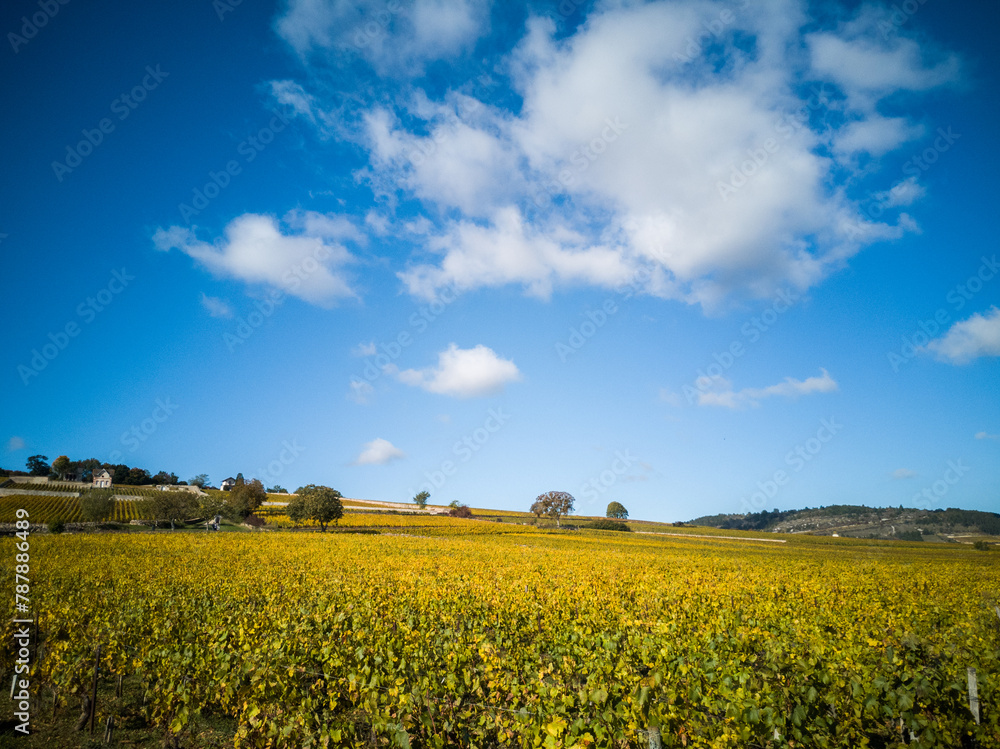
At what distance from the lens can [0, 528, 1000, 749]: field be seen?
205 inches

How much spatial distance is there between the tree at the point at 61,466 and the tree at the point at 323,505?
4808 inches

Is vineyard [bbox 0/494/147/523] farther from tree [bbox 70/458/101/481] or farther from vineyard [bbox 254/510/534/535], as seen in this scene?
tree [bbox 70/458/101/481]

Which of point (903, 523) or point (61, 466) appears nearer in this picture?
point (61, 466)

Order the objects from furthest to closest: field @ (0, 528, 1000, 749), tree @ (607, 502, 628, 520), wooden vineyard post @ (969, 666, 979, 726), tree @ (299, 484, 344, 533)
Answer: tree @ (607, 502, 628, 520), tree @ (299, 484, 344, 533), wooden vineyard post @ (969, 666, 979, 726), field @ (0, 528, 1000, 749)

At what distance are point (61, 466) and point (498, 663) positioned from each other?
612 ft

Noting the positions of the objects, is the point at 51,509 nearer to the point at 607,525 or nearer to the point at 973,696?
the point at 607,525

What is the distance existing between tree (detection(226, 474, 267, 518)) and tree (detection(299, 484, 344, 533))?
1721 centimetres

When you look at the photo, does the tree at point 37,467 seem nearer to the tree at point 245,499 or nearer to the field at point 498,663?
the tree at point 245,499

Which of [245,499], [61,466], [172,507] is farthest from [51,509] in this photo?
[61,466]

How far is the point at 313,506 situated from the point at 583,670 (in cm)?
6748

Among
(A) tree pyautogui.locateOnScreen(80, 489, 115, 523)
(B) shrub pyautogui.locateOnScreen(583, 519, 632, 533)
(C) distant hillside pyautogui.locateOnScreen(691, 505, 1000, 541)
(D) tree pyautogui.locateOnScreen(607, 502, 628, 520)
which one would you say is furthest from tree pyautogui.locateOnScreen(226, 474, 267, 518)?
(C) distant hillside pyautogui.locateOnScreen(691, 505, 1000, 541)

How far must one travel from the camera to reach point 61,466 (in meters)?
135

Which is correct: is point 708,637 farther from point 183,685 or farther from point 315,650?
point 183,685

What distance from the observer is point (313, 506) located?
65812 millimetres
